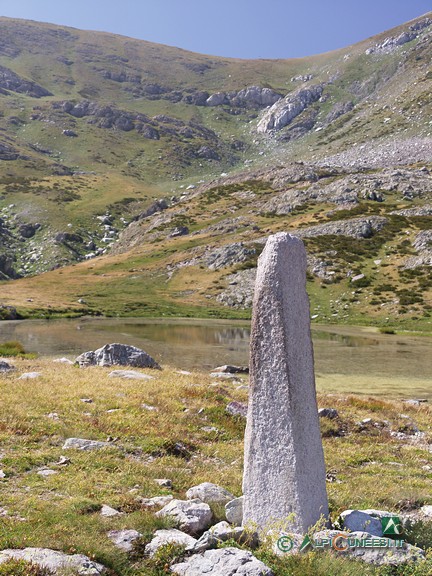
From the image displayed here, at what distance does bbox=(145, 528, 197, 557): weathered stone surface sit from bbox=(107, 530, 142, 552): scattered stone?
0.82 feet

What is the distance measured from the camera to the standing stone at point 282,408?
273 inches

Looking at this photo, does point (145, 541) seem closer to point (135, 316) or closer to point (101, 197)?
point (135, 316)

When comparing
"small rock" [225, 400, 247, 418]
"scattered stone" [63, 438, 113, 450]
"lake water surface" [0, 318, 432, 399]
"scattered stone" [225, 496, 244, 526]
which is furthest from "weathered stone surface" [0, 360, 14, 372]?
"scattered stone" [225, 496, 244, 526]

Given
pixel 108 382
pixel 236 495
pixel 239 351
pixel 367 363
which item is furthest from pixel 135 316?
pixel 236 495

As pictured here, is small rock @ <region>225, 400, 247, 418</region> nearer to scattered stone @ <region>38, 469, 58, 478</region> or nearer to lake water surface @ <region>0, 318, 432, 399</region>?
scattered stone @ <region>38, 469, 58, 478</region>

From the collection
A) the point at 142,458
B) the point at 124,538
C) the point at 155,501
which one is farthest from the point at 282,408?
the point at 142,458

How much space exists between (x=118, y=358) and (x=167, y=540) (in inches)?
808

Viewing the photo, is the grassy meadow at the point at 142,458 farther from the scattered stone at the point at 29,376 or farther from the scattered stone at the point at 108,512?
the scattered stone at the point at 29,376

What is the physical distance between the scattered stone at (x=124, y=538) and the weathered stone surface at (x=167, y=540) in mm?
248

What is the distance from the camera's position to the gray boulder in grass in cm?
2617

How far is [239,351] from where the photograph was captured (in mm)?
40375

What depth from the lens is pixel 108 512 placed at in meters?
7.58

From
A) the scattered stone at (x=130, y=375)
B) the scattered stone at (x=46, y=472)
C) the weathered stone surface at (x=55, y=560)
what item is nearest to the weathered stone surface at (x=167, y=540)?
the weathered stone surface at (x=55, y=560)

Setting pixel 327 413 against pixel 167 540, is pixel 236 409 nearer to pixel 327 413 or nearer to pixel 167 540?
pixel 327 413
